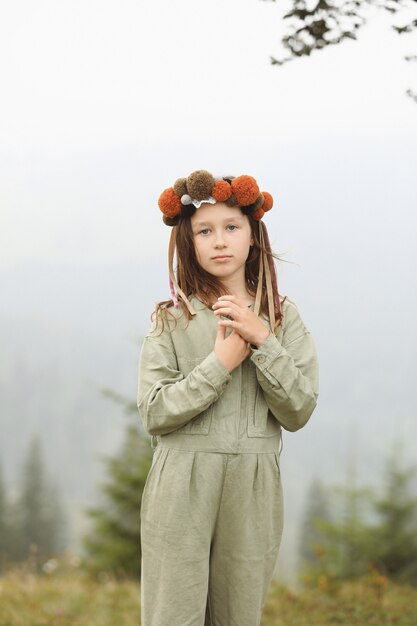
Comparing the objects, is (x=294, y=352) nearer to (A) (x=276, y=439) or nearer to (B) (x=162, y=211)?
(A) (x=276, y=439)

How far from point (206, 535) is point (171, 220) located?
3.09 feet

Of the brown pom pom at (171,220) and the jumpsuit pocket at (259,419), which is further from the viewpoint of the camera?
the brown pom pom at (171,220)

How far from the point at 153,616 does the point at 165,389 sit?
680 mm

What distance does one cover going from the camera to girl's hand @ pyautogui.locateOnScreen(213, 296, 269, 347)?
2202 mm

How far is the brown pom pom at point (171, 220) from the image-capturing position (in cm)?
243

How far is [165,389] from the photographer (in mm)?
2234

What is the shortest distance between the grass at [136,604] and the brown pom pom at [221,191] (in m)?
3.03

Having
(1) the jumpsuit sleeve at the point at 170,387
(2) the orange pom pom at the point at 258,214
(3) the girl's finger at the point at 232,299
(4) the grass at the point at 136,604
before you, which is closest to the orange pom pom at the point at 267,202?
(2) the orange pom pom at the point at 258,214

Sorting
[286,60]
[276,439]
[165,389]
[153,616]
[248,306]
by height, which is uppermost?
[286,60]

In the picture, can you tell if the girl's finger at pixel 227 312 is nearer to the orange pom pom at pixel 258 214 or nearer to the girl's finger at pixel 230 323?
the girl's finger at pixel 230 323

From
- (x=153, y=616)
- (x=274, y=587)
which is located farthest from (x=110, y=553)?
(x=153, y=616)

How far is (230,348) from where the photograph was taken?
2.21 meters

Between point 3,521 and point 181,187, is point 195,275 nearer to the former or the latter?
point 181,187

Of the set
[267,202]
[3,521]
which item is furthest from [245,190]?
[3,521]
